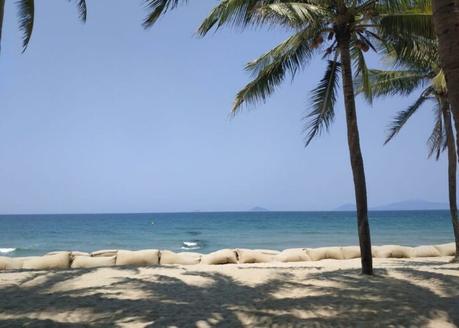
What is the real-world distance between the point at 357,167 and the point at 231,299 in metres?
3.90

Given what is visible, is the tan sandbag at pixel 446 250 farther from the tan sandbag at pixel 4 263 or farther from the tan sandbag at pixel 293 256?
the tan sandbag at pixel 4 263

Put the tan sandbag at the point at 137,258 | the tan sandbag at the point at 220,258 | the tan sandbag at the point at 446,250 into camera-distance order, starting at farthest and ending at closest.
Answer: the tan sandbag at the point at 446,250 < the tan sandbag at the point at 220,258 < the tan sandbag at the point at 137,258

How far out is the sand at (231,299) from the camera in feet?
17.7

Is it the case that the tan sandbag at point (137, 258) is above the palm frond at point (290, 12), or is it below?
below

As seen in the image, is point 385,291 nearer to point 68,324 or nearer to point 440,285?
point 440,285

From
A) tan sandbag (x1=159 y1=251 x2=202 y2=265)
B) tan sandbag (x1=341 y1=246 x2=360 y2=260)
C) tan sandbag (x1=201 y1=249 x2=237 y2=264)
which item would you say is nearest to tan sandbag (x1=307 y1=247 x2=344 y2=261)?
tan sandbag (x1=341 y1=246 x2=360 y2=260)

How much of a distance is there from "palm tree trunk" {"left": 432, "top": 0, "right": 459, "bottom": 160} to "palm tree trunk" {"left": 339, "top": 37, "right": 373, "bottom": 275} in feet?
14.5

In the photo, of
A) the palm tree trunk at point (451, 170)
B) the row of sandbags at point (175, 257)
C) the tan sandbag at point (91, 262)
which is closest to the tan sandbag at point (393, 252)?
the row of sandbags at point (175, 257)

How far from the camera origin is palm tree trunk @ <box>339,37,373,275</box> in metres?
8.77

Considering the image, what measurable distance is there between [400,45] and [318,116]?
241 cm

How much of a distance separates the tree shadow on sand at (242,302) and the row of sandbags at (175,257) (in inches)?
171

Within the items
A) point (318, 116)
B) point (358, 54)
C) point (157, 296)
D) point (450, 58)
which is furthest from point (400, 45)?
point (157, 296)

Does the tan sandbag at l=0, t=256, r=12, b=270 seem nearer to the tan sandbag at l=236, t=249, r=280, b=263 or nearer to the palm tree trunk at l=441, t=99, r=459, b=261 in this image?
the tan sandbag at l=236, t=249, r=280, b=263

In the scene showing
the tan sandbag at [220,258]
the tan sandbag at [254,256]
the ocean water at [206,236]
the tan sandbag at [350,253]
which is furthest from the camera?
the ocean water at [206,236]
